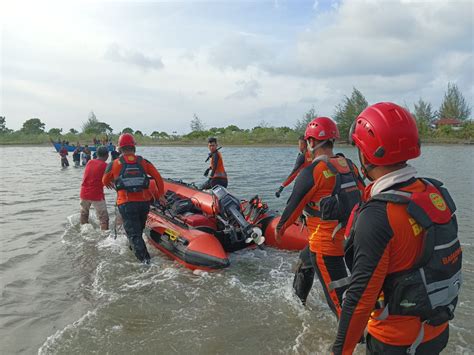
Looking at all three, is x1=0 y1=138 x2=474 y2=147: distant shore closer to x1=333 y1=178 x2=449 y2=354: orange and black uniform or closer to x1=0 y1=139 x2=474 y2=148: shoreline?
x1=0 y1=139 x2=474 y2=148: shoreline

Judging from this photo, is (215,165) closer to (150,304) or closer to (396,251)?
(150,304)

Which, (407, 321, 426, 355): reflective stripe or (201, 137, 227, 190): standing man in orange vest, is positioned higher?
(201, 137, 227, 190): standing man in orange vest

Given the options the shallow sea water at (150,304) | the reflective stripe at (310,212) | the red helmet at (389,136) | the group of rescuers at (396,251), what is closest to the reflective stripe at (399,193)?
the group of rescuers at (396,251)

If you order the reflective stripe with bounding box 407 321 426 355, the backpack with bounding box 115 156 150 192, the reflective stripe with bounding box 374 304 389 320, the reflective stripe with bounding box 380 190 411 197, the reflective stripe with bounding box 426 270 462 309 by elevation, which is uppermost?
the reflective stripe with bounding box 380 190 411 197

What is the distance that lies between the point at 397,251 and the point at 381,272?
0.10 meters

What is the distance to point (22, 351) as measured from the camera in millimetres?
3121

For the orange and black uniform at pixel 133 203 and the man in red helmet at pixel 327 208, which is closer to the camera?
the man in red helmet at pixel 327 208

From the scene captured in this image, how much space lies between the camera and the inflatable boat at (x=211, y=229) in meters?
4.67

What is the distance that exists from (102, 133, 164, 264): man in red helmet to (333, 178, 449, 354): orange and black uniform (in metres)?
3.70

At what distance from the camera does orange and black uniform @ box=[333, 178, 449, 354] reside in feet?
4.42

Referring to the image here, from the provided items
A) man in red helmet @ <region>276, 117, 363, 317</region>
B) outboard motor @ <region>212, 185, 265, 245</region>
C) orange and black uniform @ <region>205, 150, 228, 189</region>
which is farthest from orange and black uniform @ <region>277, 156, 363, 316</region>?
orange and black uniform @ <region>205, 150, 228, 189</region>

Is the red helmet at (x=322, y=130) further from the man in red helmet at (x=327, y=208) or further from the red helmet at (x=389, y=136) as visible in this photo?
the red helmet at (x=389, y=136)

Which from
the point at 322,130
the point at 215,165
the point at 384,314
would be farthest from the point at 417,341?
the point at 215,165

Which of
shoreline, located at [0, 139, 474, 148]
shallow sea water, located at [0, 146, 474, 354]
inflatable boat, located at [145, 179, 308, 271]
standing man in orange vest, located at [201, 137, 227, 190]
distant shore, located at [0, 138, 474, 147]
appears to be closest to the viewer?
shallow sea water, located at [0, 146, 474, 354]
